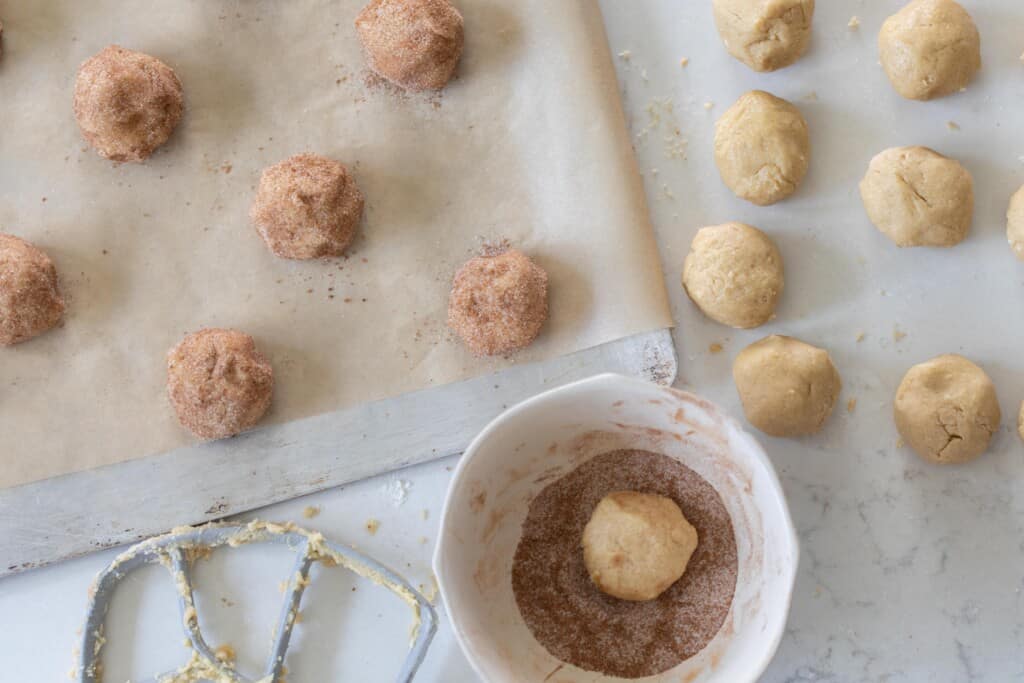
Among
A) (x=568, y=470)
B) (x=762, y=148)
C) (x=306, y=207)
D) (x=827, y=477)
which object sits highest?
(x=306, y=207)

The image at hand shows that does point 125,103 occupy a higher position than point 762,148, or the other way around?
point 125,103

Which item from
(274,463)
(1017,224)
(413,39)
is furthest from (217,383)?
(1017,224)

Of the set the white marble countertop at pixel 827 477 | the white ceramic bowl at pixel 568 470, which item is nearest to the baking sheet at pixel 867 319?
the white marble countertop at pixel 827 477

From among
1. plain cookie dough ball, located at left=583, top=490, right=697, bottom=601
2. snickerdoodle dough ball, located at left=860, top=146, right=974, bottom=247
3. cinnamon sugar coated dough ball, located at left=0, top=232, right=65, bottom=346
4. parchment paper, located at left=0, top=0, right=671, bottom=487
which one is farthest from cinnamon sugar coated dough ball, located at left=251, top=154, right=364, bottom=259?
snickerdoodle dough ball, located at left=860, top=146, right=974, bottom=247

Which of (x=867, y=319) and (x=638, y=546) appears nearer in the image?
(x=638, y=546)

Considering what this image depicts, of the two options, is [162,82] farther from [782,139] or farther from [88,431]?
[782,139]

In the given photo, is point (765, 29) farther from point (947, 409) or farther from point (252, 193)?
point (252, 193)

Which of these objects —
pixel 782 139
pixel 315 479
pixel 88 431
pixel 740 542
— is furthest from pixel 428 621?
pixel 782 139
